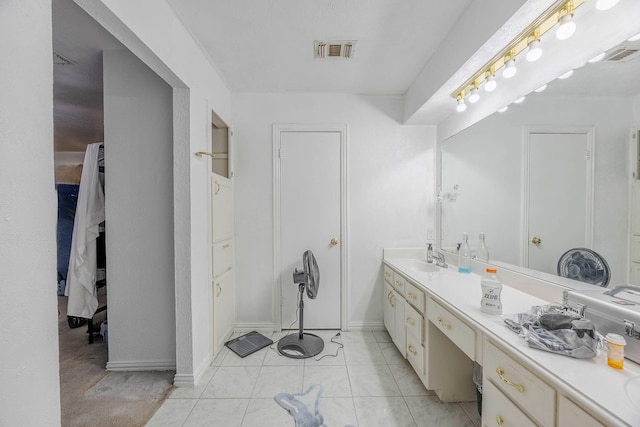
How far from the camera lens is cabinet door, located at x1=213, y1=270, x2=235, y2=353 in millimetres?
2254

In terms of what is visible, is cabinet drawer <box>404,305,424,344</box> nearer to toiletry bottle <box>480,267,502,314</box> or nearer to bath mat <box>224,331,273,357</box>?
toiletry bottle <box>480,267,502,314</box>

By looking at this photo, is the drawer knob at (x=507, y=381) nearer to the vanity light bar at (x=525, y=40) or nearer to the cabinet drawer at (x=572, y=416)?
the cabinet drawer at (x=572, y=416)

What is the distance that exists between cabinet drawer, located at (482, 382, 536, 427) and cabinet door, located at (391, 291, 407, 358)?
0.94 metres

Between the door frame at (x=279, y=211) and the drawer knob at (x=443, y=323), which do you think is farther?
the door frame at (x=279, y=211)

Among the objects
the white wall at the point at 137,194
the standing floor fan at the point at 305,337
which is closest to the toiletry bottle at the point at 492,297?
the standing floor fan at the point at 305,337

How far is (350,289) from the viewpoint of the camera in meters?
2.75

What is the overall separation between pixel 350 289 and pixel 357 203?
91cm

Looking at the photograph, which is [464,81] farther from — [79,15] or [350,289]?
[79,15]

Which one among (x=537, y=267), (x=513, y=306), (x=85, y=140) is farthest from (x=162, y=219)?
(x=85, y=140)

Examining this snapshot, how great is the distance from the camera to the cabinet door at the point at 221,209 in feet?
7.29

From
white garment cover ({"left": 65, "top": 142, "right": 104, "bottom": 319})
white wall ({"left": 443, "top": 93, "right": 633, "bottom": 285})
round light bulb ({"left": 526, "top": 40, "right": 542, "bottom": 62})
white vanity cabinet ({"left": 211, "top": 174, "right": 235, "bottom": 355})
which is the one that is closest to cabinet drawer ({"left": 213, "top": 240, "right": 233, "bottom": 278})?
white vanity cabinet ({"left": 211, "top": 174, "right": 235, "bottom": 355})

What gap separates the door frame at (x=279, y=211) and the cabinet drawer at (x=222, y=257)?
44 centimetres

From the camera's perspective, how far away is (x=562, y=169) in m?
1.38

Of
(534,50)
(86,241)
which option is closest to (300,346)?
(86,241)
